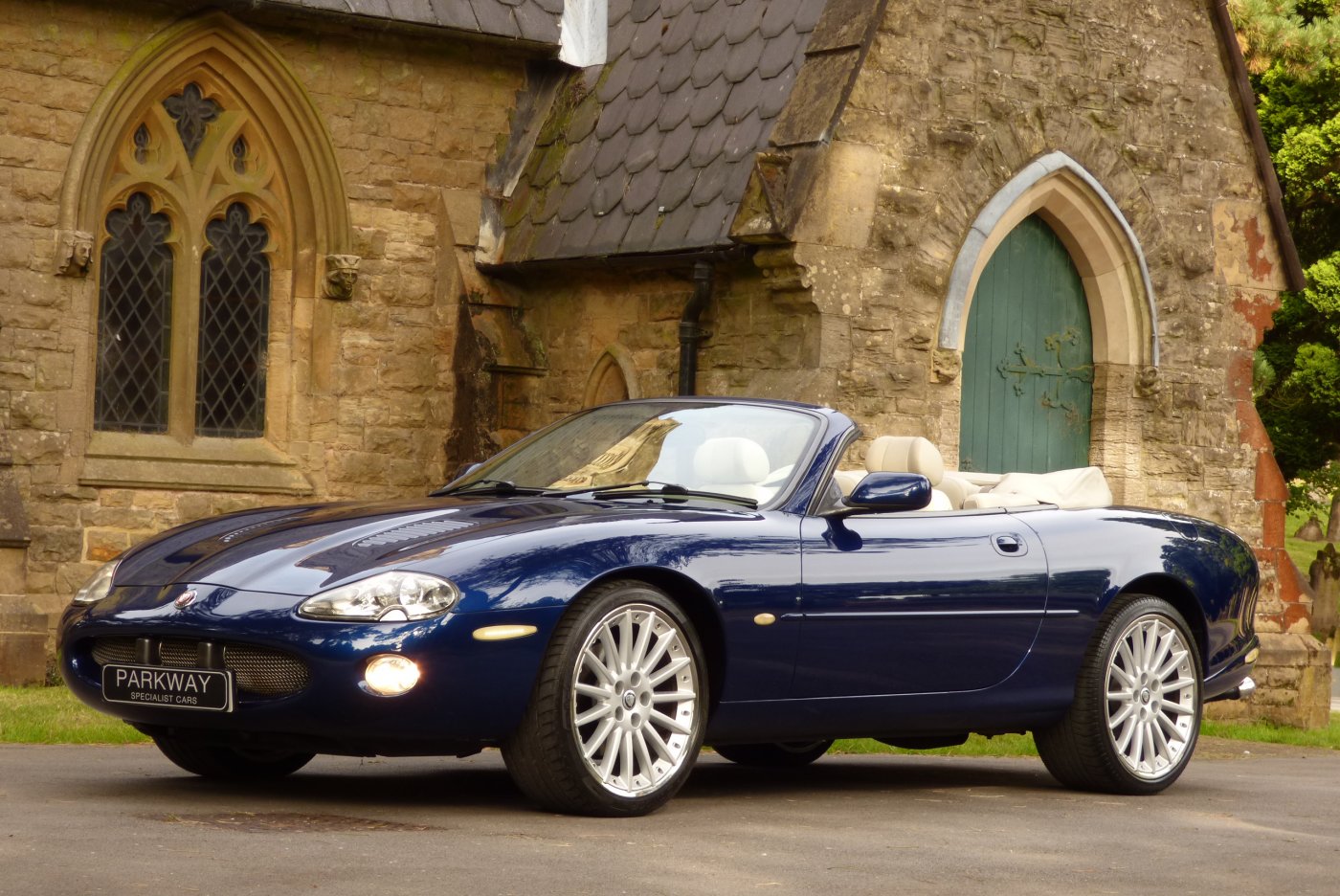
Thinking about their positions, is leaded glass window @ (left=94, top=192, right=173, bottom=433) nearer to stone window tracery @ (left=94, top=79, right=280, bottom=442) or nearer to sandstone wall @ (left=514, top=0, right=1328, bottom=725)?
stone window tracery @ (left=94, top=79, right=280, bottom=442)

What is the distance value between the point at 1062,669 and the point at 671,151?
23.2 ft

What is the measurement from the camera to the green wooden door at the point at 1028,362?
1439 centimetres

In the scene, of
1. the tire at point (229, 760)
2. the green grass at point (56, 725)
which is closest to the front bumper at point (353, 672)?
the tire at point (229, 760)

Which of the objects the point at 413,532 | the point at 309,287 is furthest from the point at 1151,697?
the point at 309,287

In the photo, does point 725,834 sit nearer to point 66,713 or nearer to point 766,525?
point 766,525

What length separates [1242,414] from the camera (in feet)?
50.8

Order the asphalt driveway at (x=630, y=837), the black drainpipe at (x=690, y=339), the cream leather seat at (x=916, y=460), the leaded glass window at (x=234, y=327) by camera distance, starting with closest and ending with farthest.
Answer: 1. the asphalt driveway at (x=630, y=837)
2. the cream leather seat at (x=916, y=460)
3. the black drainpipe at (x=690, y=339)
4. the leaded glass window at (x=234, y=327)

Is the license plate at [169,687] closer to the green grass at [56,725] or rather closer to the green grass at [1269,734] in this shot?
the green grass at [56,725]

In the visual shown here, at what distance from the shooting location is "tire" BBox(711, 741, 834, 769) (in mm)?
8578

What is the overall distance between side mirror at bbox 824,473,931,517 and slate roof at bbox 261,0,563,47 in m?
8.29

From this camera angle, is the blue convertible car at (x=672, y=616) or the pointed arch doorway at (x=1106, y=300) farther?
the pointed arch doorway at (x=1106, y=300)

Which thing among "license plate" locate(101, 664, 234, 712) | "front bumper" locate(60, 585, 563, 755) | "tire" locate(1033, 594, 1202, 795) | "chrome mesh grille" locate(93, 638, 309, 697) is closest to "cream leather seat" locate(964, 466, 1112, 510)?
"tire" locate(1033, 594, 1202, 795)

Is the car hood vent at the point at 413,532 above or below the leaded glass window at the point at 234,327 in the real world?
below

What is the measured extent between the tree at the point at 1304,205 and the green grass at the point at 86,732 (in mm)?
15710
